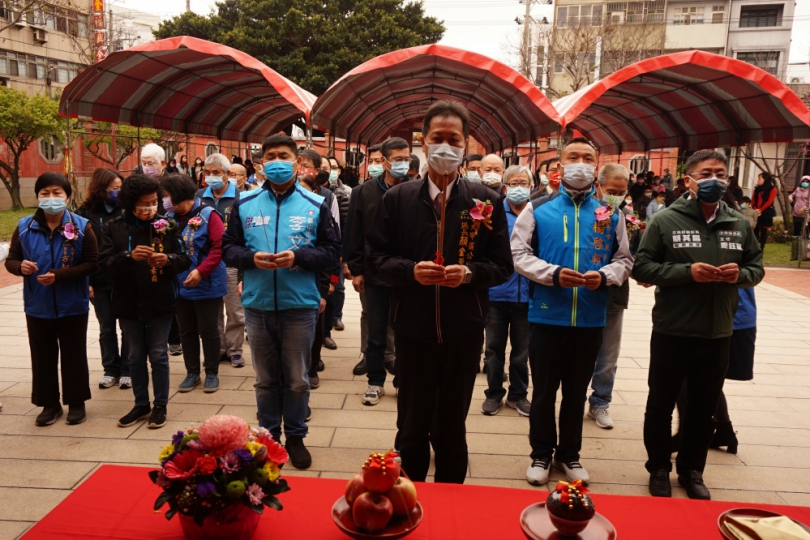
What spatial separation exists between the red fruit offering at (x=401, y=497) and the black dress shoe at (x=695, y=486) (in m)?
2.39

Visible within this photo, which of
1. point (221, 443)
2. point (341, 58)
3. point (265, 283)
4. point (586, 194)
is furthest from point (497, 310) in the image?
point (341, 58)

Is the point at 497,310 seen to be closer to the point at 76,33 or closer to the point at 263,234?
the point at 263,234

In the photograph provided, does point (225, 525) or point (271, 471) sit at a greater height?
point (271, 471)

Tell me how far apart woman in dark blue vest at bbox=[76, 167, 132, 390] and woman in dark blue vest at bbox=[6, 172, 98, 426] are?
43 cm

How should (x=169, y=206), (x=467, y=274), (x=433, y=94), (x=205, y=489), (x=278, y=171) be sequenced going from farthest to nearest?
(x=433, y=94)
(x=169, y=206)
(x=278, y=171)
(x=467, y=274)
(x=205, y=489)

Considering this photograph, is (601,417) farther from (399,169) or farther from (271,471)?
(271,471)

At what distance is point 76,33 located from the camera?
25234 millimetres

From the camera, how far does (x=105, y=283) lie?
4984mm

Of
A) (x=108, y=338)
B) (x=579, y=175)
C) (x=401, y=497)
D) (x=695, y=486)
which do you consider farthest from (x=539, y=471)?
(x=108, y=338)

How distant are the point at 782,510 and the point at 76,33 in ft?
97.1

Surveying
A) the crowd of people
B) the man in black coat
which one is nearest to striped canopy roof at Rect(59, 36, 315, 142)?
the crowd of people

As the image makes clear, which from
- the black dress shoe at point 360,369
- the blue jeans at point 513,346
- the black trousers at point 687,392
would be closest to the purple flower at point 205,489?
the black trousers at point 687,392

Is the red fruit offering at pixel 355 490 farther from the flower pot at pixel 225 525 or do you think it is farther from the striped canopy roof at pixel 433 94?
the striped canopy roof at pixel 433 94

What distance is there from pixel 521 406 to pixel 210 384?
2.55 metres
